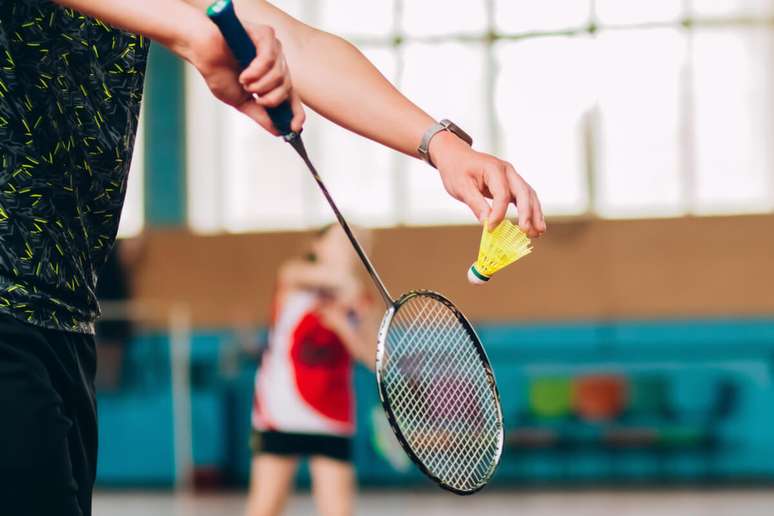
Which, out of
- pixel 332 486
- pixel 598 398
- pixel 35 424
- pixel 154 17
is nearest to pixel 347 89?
pixel 154 17

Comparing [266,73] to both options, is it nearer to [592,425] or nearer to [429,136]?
[429,136]

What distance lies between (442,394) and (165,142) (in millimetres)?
10119

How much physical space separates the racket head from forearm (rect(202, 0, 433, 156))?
0.82ft

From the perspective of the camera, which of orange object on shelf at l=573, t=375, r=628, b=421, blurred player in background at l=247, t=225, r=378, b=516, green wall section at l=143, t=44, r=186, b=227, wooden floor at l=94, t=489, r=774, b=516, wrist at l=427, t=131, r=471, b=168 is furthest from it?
green wall section at l=143, t=44, r=186, b=227

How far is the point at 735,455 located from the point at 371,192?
4.13 metres

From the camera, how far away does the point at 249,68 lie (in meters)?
1.16

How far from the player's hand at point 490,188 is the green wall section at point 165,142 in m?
10.3

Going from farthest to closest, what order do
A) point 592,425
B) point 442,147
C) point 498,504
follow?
point 592,425 < point 498,504 < point 442,147

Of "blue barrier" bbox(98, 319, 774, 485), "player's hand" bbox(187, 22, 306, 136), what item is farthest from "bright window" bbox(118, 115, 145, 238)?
"player's hand" bbox(187, 22, 306, 136)

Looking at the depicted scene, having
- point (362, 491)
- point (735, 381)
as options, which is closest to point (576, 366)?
point (735, 381)

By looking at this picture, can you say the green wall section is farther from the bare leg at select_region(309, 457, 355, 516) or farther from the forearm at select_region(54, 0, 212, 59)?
the forearm at select_region(54, 0, 212, 59)

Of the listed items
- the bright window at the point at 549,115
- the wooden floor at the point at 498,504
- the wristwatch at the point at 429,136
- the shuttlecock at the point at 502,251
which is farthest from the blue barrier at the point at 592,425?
the wristwatch at the point at 429,136

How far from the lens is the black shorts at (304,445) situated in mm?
4777

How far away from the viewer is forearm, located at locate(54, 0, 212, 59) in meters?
1.18
